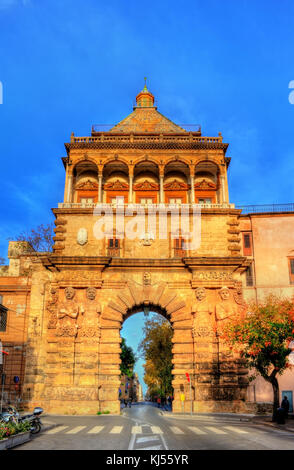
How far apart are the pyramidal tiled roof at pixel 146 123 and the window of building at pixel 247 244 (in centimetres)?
1145

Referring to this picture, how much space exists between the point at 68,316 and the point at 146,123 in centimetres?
2149

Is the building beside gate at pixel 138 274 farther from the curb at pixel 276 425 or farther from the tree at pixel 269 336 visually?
the curb at pixel 276 425

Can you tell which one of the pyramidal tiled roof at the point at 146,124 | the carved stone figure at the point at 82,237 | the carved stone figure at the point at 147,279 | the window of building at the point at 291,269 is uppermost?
the pyramidal tiled roof at the point at 146,124

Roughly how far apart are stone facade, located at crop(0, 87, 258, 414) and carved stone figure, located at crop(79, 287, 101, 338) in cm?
7

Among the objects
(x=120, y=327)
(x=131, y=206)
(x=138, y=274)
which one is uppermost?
(x=131, y=206)

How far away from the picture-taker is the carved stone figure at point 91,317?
29438 millimetres

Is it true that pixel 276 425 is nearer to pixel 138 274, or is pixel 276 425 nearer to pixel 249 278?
pixel 249 278

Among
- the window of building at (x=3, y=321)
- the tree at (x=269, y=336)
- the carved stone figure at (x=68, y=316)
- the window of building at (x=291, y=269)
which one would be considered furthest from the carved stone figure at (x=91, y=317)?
the window of building at (x=291, y=269)

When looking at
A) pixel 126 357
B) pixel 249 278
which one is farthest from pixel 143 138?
pixel 126 357

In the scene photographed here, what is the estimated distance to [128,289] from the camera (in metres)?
30.8

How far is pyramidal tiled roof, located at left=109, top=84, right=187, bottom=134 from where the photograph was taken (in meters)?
40.0
